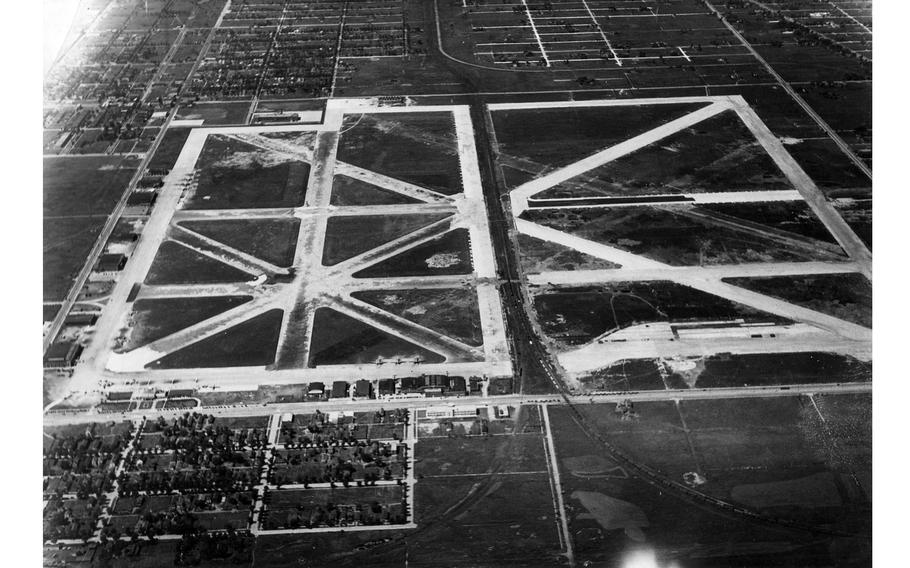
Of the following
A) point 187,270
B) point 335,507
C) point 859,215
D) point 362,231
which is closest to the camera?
point 335,507

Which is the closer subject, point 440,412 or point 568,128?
point 440,412

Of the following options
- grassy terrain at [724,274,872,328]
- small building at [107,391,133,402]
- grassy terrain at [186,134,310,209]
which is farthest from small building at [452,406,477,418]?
grassy terrain at [186,134,310,209]

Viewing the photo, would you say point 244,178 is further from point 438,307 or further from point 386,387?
point 386,387

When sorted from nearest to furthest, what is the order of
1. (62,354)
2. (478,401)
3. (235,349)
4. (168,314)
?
(478,401) → (62,354) → (235,349) → (168,314)

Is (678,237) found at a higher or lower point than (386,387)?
higher

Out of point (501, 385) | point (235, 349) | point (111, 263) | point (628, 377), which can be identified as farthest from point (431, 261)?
point (111, 263)

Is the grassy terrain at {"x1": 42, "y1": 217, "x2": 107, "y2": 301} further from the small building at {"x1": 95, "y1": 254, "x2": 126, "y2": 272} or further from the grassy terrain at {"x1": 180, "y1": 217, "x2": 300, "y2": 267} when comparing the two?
the grassy terrain at {"x1": 180, "y1": 217, "x2": 300, "y2": 267}

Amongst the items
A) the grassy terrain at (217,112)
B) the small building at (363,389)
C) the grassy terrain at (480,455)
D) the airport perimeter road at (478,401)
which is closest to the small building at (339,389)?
the airport perimeter road at (478,401)
